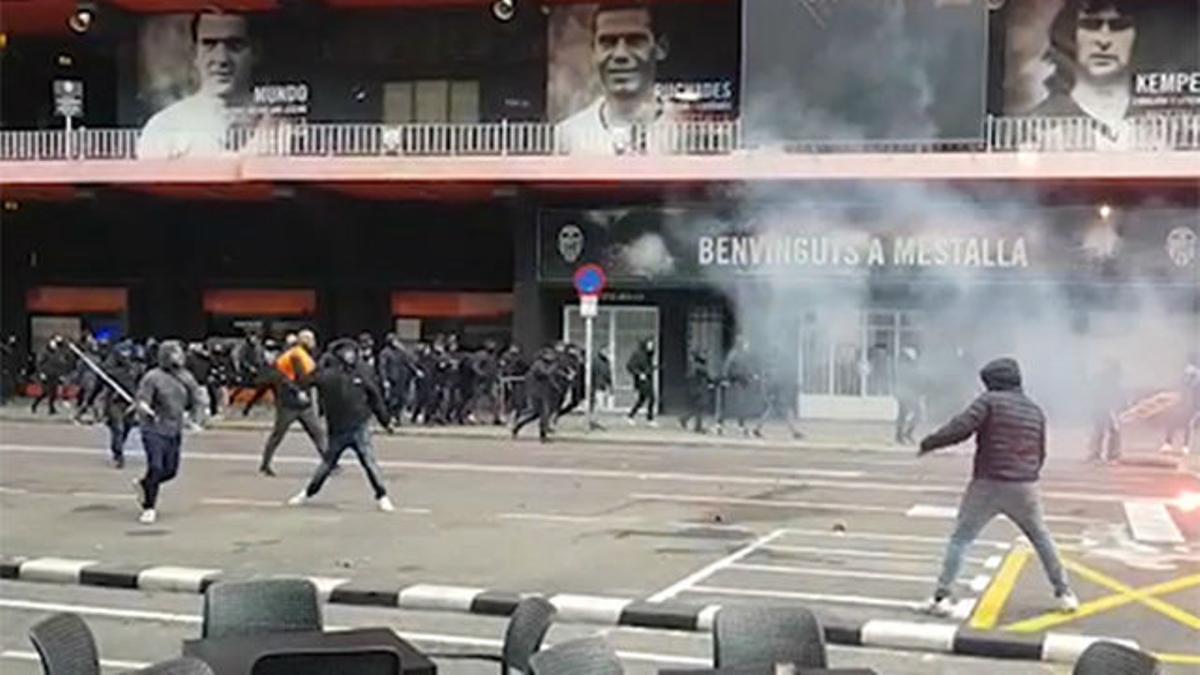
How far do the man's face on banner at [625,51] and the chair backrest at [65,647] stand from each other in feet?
84.9

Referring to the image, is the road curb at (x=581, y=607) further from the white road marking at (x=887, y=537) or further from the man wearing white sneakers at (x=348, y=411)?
the white road marking at (x=887, y=537)

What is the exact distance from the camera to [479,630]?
9.48 metres

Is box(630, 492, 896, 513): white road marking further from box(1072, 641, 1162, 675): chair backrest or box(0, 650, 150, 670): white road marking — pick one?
box(1072, 641, 1162, 675): chair backrest

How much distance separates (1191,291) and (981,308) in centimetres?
340

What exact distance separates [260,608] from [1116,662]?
309 cm

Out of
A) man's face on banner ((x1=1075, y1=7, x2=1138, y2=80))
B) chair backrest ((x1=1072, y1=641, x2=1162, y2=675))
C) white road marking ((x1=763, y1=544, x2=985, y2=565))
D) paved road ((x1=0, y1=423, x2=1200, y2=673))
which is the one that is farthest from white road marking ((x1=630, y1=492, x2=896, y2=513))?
man's face on banner ((x1=1075, y1=7, x2=1138, y2=80))

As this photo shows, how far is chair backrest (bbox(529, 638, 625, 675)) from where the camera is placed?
4.95 m

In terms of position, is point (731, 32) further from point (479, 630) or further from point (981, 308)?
point (479, 630)

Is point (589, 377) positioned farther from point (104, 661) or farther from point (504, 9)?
point (104, 661)

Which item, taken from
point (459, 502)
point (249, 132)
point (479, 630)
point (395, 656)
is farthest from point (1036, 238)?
point (395, 656)

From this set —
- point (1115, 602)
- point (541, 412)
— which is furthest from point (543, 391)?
point (1115, 602)

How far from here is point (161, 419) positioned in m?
14.0

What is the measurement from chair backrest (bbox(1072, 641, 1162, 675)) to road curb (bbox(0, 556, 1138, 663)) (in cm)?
310

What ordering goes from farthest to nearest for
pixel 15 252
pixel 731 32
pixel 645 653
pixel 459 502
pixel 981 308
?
pixel 15 252 < pixel 731 32 < pixel 981 308 < pixel 459 502 < pixel 645 653
